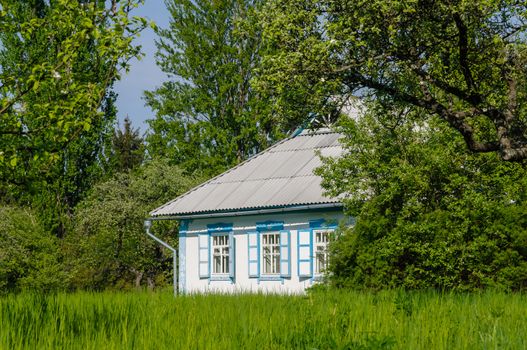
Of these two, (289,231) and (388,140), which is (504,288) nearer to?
(388,140)

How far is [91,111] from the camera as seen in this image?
9383mm

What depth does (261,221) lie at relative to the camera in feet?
90.5

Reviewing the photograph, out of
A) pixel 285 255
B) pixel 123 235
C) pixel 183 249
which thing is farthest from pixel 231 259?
pixel 123 235

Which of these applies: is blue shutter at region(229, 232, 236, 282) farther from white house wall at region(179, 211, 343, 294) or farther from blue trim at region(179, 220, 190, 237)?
blue trim at region(179, 220, 190, 237)

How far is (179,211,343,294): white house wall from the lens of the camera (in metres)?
26.1

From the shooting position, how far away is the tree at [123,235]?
33.1m

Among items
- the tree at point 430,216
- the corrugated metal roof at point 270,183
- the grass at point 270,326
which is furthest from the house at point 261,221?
the grass at point 270,326

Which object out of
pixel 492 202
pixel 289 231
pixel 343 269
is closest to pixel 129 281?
pixel 289 231

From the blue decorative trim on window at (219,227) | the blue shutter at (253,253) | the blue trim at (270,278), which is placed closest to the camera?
the blue trim at (270,278)

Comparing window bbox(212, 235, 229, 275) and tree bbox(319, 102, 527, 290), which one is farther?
window bbox(212, 235, 229, 275)

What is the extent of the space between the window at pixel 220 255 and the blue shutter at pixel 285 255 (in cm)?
268

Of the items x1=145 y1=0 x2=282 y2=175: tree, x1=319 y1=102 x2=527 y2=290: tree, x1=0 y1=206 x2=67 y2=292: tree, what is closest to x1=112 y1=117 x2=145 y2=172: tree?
x1=145 y1=0 x2=282 y2=175: tree

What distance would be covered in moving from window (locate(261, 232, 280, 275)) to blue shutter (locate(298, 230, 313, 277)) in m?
1.22

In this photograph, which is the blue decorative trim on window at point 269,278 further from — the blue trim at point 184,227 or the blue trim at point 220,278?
the blue trim at point 184,227
